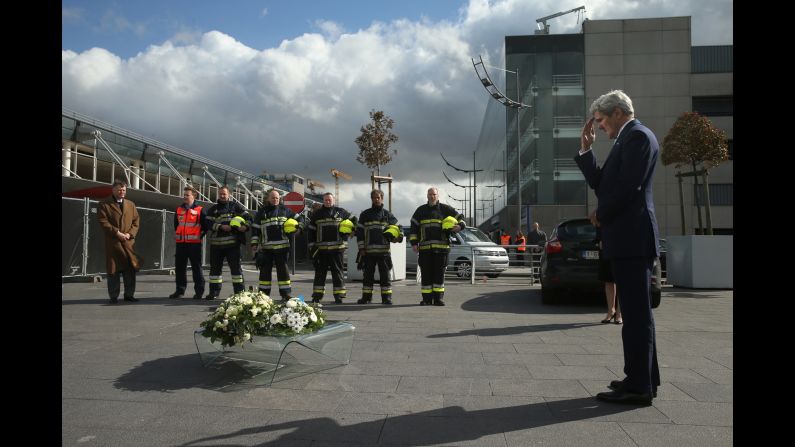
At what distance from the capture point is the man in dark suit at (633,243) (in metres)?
3.72

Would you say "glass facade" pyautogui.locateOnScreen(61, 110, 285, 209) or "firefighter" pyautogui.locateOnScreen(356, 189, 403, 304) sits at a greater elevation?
"glass facade" pyautogui.locateOnScreen(61, 110, 285, 209)

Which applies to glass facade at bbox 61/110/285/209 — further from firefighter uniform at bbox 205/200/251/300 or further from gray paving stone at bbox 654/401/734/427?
gray paving stone at bbox 654/401/734/427

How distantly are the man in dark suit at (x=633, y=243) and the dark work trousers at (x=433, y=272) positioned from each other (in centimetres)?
593

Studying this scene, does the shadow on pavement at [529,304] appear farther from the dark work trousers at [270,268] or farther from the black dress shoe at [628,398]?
the black dress shoe at [628,398]

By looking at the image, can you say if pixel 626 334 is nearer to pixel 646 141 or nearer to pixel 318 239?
pixel 646 141

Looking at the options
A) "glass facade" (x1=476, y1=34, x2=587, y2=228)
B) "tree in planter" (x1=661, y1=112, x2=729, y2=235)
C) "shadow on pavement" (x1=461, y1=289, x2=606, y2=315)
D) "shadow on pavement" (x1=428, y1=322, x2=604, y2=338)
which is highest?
"glass facade" (x1=476, y1=34, x2=587, y2=228)

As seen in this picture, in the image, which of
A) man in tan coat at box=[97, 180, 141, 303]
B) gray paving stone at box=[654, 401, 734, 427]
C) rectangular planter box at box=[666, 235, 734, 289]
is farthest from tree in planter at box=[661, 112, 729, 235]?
man in tan coat at box=[97, 180, 141, 303]

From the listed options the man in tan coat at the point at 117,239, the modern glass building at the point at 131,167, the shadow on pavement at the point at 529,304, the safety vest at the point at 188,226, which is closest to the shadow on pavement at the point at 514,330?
the shadow on pavement at the point at 529,304

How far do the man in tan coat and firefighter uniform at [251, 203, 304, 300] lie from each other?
2.09m

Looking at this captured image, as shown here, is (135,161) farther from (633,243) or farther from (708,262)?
(633,243)

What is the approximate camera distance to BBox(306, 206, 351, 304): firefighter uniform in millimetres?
9609

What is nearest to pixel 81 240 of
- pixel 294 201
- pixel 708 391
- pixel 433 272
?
pixel 294 201
